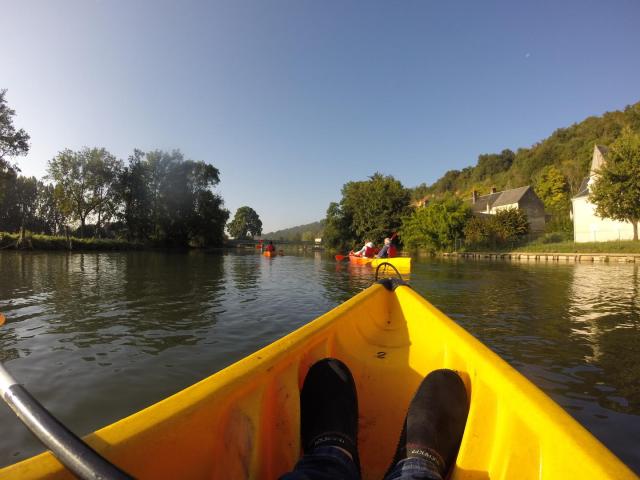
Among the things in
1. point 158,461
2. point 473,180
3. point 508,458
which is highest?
point 473,180

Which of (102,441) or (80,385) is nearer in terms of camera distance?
(102,441)

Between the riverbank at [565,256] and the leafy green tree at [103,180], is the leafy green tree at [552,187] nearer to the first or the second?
the riverbank at [565,256]

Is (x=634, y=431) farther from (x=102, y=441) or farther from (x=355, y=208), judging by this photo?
(x=355, y=208)

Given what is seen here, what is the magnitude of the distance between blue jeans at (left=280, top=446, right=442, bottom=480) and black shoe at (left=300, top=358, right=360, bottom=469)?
0.10 m

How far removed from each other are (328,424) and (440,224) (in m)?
41.1

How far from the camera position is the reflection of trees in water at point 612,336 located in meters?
3.95

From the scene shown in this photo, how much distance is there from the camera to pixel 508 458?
1602 mm

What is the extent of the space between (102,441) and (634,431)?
4.32 metres

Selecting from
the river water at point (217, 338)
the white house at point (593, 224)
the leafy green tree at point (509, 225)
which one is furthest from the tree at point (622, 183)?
the river water at point (217, 338)

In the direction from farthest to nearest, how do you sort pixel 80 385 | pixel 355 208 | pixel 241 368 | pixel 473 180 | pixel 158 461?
pixel 473 180, pixel 355 208, pixel 80 385, pixel 241 368, pixel 158 461

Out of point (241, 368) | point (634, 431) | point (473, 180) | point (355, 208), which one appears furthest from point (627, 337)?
point (473, 180)

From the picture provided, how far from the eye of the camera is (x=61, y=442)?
3.46 ft

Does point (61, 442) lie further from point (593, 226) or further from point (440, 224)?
point (593, 226)

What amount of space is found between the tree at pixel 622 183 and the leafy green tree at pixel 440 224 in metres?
13.1
